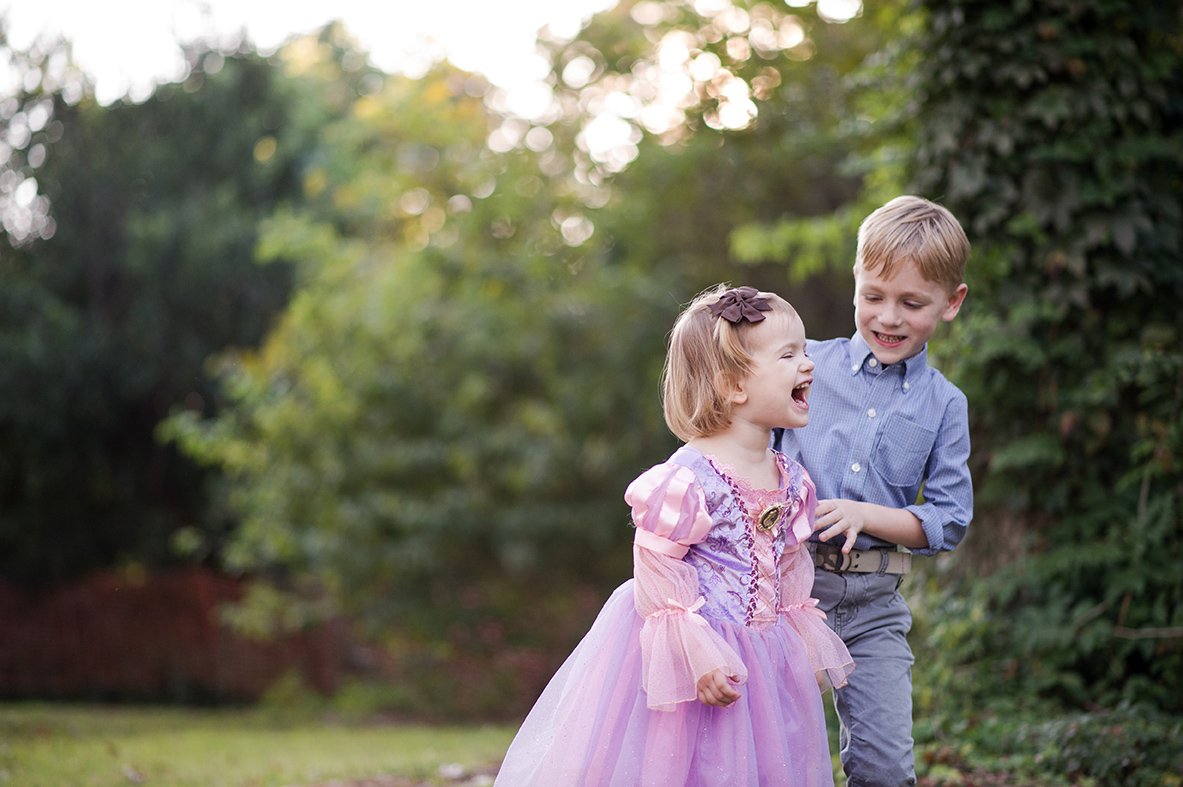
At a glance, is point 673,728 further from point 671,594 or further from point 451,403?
point 451,403

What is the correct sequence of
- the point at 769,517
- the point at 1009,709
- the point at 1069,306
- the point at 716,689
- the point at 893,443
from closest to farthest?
the point at 716,689
the point at 769,517
the point at 893,443
the point at 1009,709
the point at 1069,306

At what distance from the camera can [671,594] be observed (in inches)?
89.4

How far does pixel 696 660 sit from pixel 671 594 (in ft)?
0.51

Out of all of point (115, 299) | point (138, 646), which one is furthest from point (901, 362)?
point (115, 299)

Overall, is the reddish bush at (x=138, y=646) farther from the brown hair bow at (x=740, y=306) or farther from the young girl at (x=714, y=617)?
the brown hair bow at (x=740, y=306)

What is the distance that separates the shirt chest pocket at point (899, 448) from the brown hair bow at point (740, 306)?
47 centimetres

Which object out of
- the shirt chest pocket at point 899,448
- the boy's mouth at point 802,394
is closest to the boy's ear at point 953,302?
the shirt chest pocket at point 899,448

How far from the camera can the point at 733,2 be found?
9.14 metres

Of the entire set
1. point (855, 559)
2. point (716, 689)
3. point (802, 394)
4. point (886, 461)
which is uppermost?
point (802, 394)

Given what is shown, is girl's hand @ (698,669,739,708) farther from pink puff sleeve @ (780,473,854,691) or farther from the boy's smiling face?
the boy's smiling face

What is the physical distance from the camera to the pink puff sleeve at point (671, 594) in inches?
86.5

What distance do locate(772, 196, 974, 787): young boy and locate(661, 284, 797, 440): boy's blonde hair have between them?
0.30m

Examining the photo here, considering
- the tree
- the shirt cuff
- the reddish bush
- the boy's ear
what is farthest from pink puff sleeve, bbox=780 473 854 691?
the tree

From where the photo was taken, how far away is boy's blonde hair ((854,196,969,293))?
2498 mm
